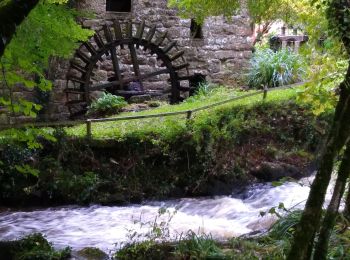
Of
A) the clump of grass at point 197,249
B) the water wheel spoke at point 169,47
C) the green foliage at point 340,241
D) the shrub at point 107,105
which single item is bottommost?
the clump of grass at point 197,249

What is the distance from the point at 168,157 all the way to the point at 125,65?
201 inches

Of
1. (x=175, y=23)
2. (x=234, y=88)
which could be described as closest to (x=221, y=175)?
(x=234, y=88)

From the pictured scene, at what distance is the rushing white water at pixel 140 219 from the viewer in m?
6.58

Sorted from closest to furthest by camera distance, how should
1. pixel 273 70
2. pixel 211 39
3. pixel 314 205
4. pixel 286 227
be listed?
pixel 314 205 → pixel 286 227 → pixel 273 70 → pixel 211 39

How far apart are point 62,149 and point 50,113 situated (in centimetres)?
421

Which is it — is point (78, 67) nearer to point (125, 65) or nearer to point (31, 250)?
point (125, 65)

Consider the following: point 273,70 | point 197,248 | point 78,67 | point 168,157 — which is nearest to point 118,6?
point 78,67

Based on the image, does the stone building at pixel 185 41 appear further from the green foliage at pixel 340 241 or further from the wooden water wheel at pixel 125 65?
the green foliage at pixel 340 241

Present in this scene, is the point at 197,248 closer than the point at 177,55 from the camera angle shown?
Yes

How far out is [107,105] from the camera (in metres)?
11.7

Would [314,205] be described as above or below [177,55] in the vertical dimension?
below

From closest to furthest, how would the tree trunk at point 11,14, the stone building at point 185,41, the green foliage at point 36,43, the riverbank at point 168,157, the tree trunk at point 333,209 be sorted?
the tree trunk at point 11,14 < the tree trunk at point 333,209 < the green foliage at point 36,43 < the riverbank at point 168,157 < the stone building at point 185,41

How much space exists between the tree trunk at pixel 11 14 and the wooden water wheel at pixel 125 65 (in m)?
9.73

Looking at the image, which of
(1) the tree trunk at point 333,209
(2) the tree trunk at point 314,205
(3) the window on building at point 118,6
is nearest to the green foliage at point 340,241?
(1) the tree trunk at point 333,209
